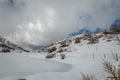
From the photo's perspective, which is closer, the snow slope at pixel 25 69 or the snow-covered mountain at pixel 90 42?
the snow slope at pixel 25 69

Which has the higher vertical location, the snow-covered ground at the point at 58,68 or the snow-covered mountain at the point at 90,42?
the snow-covered mountain at the point at 90,42

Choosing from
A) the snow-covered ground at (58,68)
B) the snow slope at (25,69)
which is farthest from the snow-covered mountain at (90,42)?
the snow slope at (25,69)

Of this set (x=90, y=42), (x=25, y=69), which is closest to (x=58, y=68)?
(x=25, y=69)

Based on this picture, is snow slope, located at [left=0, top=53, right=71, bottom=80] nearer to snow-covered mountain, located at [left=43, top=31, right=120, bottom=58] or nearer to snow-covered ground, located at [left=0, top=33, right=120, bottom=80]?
snow-covered ground, located at [left=0, top=33, right=120, bottom=80]

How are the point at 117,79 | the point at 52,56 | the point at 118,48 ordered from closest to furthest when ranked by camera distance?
the point at 117,79
the point at 118,48
the point at 52,56

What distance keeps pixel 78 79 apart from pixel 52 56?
6699 millimetres

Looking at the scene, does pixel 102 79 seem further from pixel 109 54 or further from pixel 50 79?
pixel 109 54

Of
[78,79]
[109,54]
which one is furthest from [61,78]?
[109,54]

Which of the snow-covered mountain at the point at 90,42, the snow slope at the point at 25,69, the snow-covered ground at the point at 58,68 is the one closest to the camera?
the snow-covered ground at the point at 58,68

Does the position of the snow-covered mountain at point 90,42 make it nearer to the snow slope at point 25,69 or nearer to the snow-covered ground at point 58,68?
the snow-covered ground at point 58,68

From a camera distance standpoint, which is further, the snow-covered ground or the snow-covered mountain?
the snow-covered mountain

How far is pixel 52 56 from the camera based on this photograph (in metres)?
10.4

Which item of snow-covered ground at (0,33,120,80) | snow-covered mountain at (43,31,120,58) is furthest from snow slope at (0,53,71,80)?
snow-covered mountain at (43,31,120,58)

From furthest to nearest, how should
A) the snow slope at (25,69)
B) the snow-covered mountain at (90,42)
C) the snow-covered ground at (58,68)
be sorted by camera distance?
the snow-covered mountain at (90,42) < the snow slope at (25,69) < the snow-covered ground at (58,68)
